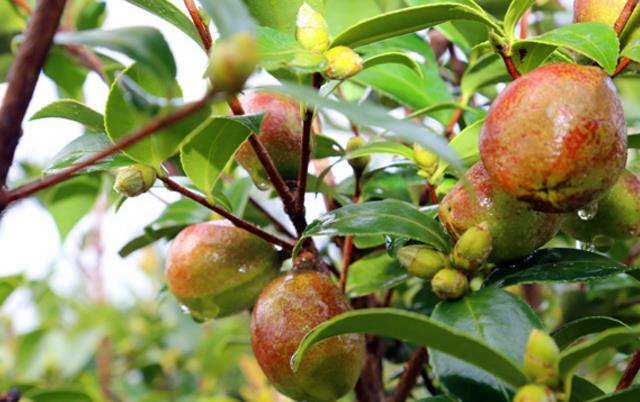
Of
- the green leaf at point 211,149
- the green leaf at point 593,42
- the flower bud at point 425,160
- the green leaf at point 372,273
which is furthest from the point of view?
the green leaf at point 372,273

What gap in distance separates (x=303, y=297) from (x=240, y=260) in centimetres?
16

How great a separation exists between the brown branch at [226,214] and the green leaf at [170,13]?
154 millimetres

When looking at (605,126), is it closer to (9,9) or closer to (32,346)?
(9,9)

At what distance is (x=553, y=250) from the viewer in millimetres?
837

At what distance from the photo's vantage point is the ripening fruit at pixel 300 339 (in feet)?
2.71

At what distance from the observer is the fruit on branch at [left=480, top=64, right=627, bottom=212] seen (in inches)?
26.3

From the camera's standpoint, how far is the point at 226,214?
88cm

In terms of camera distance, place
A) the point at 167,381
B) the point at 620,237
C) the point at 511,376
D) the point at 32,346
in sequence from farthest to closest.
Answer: the point at 167,381
the point at 32,346
the point at 620,237
the point at 511,376

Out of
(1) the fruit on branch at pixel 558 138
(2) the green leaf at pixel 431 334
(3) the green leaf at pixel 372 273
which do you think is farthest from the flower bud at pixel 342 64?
(3) the green leaf at pixel 372 273

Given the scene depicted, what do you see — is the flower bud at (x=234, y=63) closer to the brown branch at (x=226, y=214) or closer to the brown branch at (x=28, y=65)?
the brown branch at (x=28, y=65)

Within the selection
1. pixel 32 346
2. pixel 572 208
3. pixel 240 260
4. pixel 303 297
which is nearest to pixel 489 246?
pixel 572 208

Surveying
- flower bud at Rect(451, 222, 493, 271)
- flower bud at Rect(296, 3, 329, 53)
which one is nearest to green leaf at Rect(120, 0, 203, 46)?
flower bud at Rect(296, 3, 329, 53)

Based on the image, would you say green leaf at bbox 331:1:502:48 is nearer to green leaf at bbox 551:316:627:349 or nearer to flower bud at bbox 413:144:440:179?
flower bud at bbox 413:144:440:179

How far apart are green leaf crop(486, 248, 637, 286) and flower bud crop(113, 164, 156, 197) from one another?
370mm
